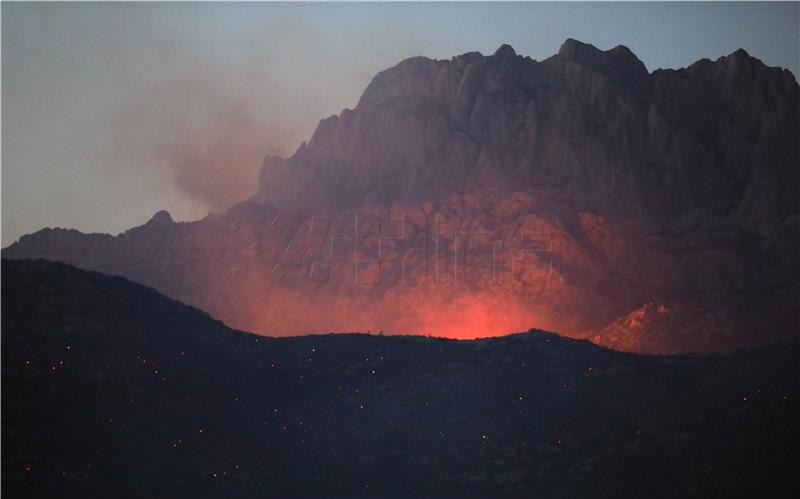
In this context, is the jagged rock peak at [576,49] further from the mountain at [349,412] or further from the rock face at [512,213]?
the mountain at [349,412]

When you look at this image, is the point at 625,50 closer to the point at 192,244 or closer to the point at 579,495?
A: the point at 192,244

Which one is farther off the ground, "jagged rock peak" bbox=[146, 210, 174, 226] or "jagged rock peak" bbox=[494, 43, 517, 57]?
"jagged rock peak" bbox=[494, 43, 517, 57]

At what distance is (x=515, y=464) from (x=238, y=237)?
10495 cm

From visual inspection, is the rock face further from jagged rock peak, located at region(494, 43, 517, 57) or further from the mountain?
the mountain

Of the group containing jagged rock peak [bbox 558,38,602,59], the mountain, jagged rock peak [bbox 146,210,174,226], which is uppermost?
jagged rock peak [bbox 558,38,602,59]

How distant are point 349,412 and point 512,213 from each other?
86.7 meters

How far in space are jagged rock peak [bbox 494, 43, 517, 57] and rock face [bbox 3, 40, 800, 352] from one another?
20.2 inches

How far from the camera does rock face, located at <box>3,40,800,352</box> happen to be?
117 m

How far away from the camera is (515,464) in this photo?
129 ft

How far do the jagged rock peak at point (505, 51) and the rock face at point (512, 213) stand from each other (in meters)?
0.51

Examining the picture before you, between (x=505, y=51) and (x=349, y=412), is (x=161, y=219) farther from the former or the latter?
(x=349, y=412)

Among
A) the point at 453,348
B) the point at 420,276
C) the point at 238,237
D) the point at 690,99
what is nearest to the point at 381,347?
the point at 453,348

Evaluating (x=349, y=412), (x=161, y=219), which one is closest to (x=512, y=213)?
(x=161, y=219)

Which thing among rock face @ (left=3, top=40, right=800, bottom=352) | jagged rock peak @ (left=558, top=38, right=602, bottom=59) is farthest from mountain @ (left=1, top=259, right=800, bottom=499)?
jagged rock peak @ (left=558, top=38, right=602, bottom=59)
